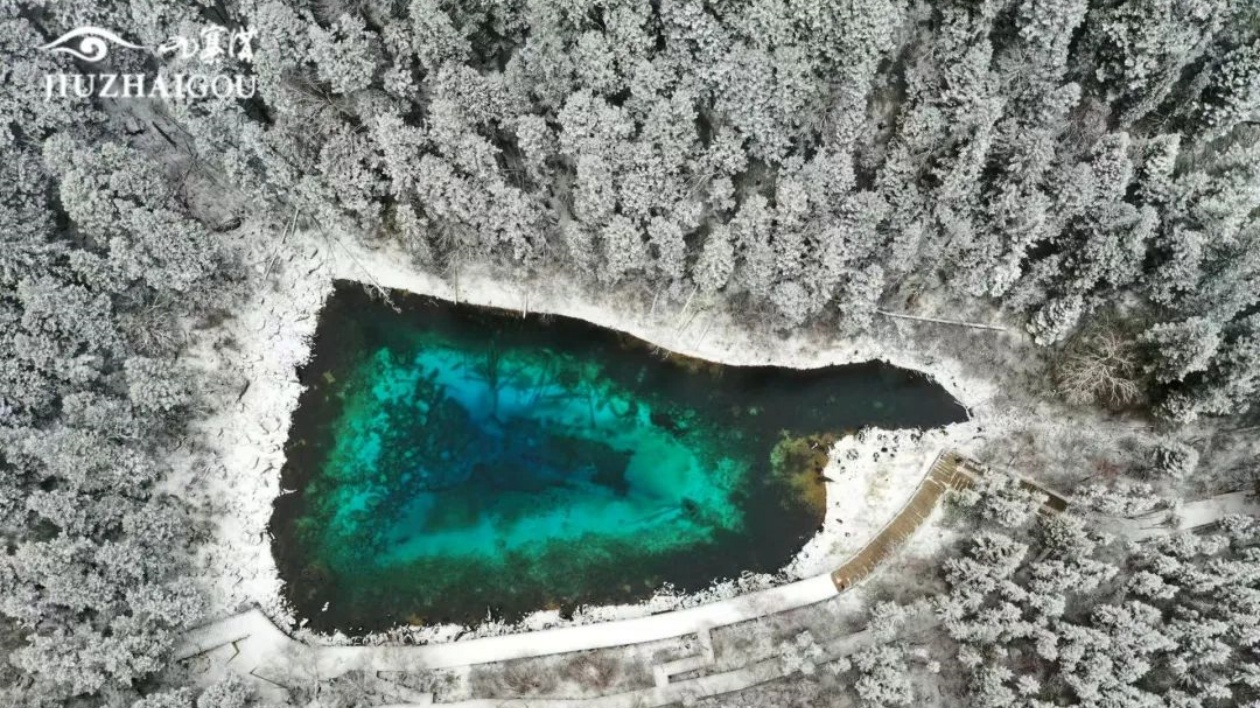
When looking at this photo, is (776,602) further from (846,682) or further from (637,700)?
(637,700)

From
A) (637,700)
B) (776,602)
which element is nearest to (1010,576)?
(776,602)

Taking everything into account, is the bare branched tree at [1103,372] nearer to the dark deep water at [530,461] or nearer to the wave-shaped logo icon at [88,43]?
the dark deep water at [530,461]

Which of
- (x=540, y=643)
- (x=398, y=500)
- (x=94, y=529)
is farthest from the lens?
(x=398, y=500)

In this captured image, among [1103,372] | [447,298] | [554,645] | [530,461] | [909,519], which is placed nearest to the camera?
[554,645]

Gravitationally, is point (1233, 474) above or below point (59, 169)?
below

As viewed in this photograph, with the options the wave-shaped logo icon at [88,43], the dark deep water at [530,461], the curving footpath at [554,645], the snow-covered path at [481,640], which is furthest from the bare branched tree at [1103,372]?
the wave-shaped logo icon at [88,43]

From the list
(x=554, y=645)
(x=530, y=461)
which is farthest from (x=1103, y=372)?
(x=554, y=645)

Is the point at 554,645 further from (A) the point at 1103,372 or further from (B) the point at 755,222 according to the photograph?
(A) the point at 1103,372
